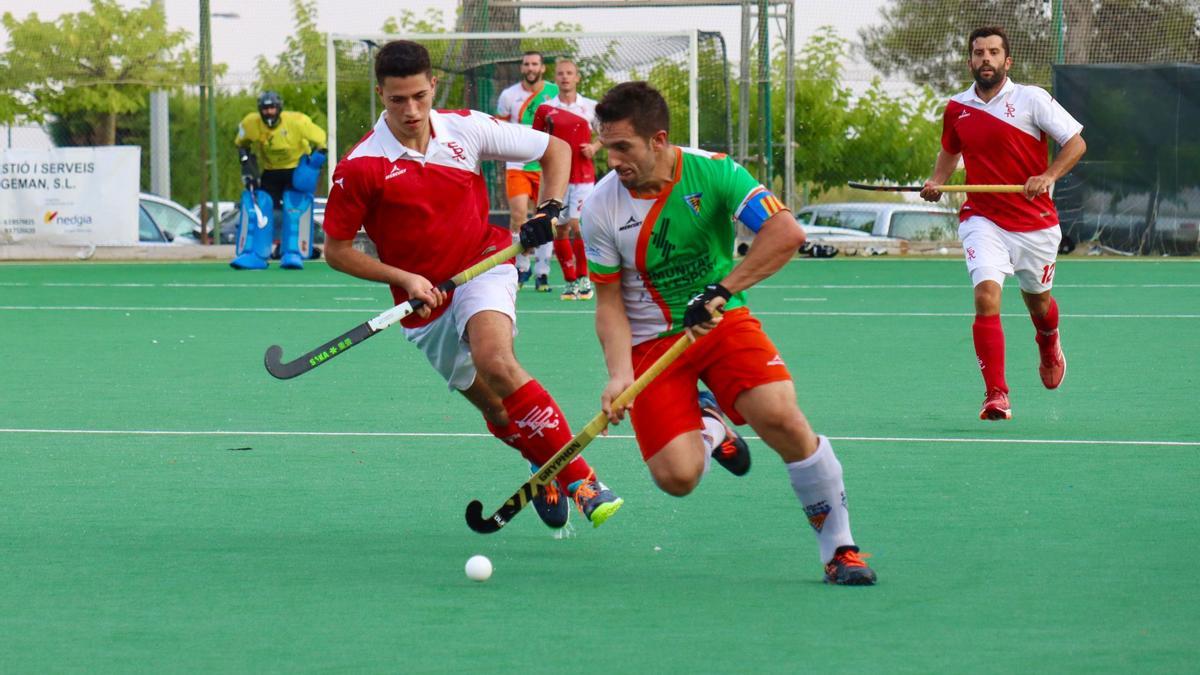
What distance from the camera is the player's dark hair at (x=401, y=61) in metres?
5.91

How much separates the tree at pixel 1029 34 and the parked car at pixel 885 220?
5.22ft

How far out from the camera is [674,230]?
5301 mm

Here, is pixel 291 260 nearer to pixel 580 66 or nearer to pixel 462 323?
pixel 580 66

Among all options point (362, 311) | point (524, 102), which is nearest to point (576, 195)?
point (524, 102)

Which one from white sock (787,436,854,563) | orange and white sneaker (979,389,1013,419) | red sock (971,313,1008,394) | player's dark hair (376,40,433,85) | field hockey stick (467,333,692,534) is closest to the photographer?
white sock (787,436,854,563)

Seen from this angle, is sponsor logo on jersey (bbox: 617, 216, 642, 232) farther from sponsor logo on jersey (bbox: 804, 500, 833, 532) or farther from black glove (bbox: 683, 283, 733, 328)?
sponsor logo on jersey (bbox: 804, 500, 833, 532)

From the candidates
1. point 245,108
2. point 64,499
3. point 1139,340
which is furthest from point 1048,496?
point 245,108

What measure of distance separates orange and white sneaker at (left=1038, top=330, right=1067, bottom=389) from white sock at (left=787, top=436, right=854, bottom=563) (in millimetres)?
4104

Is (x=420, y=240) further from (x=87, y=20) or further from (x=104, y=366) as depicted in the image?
(x=87, y=20)

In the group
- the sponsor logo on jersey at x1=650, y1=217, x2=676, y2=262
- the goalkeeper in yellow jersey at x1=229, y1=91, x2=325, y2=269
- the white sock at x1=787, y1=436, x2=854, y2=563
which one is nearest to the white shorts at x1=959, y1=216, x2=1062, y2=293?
the sponsor logo on jersey at x1=650, y1=217, x2=676, y2=262

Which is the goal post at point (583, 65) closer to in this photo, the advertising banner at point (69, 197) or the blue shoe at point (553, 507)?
the advertising banner at point (69, 197)

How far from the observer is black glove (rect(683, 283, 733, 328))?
4.93m

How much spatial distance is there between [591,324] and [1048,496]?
6.90 meters

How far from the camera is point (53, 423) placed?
823 cm
